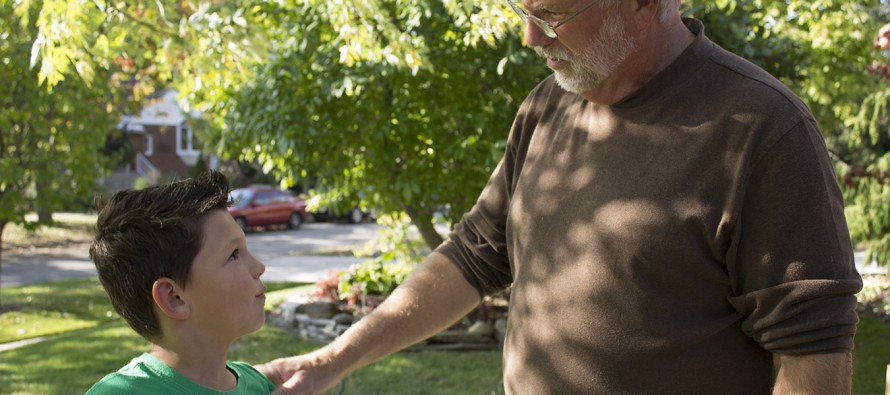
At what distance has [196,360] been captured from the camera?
2.11 metres

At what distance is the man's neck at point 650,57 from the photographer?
2.30 meters

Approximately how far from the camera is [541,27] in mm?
2369

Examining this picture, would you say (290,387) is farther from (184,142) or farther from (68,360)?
(184,142)

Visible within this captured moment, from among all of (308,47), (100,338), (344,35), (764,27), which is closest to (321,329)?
(100,338)

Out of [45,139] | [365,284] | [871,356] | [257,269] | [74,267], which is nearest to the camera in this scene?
[257,269]

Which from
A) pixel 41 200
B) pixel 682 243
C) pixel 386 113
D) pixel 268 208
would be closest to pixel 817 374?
pixel 682 243

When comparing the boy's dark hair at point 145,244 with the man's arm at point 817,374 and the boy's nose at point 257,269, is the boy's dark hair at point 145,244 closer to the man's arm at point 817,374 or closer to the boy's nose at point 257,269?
the boy's nose at point 257,269

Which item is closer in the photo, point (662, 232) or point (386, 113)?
point (662, 232)

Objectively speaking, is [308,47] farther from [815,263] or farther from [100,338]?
[815,263]

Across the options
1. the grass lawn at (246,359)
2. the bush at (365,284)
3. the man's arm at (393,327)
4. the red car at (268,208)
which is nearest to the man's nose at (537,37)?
the man's arm at (393,327)

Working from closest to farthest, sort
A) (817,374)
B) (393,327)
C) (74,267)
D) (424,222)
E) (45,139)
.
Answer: (817,374) < (393,327) < (424,222) < (45,139) < (74,267)

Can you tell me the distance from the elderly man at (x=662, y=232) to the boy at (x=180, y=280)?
0.28 metres

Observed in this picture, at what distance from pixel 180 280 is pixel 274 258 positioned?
59.6 feet

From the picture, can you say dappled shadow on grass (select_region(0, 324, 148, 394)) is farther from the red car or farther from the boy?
the red car
